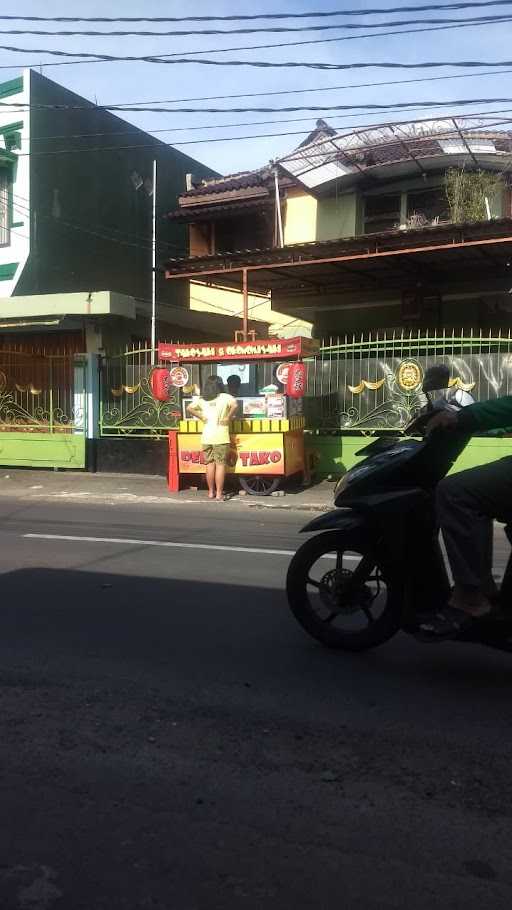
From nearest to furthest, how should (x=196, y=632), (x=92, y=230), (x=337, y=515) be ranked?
(x=337, y=515)
(x=196, y=632)
(x=92, y=230)

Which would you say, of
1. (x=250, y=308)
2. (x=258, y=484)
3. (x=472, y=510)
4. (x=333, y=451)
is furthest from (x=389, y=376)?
(x=472, y=510)

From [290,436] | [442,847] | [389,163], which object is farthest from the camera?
[389,163]

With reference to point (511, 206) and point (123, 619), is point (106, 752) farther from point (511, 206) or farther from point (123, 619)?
point (511, 206)

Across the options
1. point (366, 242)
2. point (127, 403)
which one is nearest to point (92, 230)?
point (127, 403)

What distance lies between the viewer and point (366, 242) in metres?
14.2

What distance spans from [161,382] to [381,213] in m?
7.52

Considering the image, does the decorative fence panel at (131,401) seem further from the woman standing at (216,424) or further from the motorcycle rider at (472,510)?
the motorcycle rider at (472,510)

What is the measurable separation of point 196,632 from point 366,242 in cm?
1075

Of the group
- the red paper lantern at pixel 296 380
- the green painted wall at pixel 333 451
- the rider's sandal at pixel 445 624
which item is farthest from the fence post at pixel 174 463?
the rider's sandal at pixel 445 624

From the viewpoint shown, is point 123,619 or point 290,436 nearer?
point 123,619

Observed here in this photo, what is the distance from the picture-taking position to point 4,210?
55.8ft

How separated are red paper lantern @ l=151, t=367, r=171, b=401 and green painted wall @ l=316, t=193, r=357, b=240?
21.6 feet

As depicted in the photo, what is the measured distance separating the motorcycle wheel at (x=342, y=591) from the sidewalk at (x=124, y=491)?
6178 mm

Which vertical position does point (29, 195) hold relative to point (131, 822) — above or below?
above
